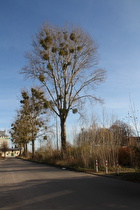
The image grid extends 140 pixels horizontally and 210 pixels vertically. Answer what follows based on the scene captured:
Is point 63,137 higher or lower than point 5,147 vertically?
higher

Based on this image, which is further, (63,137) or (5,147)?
(5,147)

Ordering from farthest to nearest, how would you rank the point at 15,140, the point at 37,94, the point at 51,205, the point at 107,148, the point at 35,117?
the point at 15,140
the point at 35,117
the point at 37,94
the point at 107,148
the point at 51,205

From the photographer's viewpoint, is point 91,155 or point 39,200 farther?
point 91,155

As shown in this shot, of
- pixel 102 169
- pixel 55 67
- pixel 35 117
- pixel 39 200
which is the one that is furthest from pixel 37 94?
pixel 39 200

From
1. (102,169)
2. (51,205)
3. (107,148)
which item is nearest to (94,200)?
(51,205)

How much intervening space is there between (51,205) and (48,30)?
20439 mm

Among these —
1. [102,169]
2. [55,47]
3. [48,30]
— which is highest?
[48,30]

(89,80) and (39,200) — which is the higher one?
(89,80)

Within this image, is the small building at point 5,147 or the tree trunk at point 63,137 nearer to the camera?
the tree trunk at point 63,137

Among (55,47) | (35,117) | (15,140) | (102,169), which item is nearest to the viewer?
(102,169)

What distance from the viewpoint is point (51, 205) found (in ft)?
21.4

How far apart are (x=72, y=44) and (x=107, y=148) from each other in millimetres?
11967

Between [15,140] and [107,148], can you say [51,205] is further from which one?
[15,140]

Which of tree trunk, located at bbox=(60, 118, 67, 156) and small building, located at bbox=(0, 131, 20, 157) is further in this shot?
small building, located at bbox=(0, 131, 20, 157)
